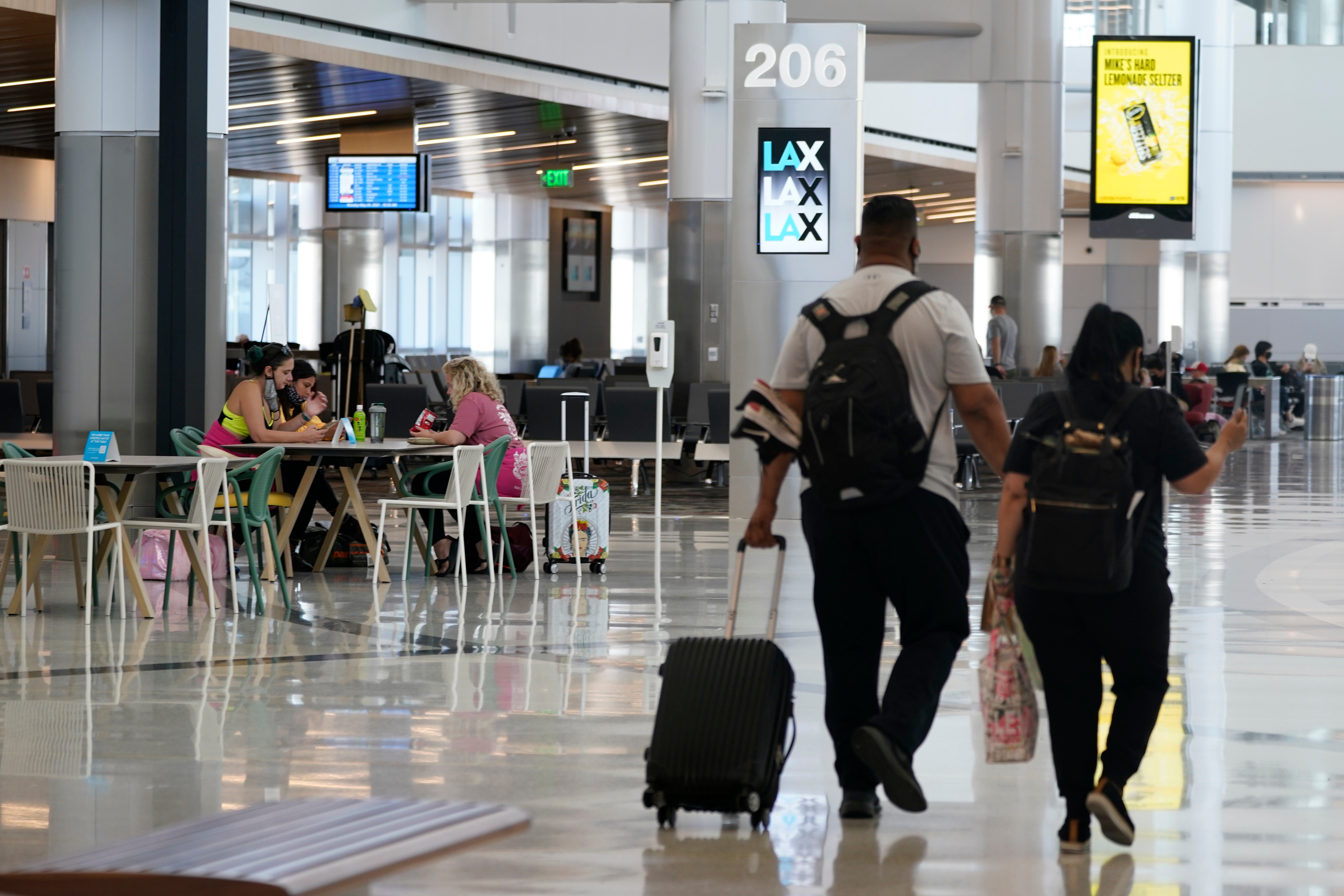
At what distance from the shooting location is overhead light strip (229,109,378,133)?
1789 centimetres

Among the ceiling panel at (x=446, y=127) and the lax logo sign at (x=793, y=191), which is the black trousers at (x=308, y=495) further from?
the ceiling panel at (x=446, y=127)

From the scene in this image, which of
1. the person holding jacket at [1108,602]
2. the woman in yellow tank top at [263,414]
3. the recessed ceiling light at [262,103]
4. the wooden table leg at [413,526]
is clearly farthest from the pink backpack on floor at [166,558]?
the recessed ceiling light at [262,103]

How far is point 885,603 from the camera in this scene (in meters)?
3.74

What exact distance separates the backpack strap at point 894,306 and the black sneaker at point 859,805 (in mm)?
1007

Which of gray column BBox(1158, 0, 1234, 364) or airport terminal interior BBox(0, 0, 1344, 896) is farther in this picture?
gray column BBox(1158, 0, 1234, 364)

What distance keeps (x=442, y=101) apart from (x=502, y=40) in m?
1.11

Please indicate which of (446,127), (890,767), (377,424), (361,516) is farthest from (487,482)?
(446,127)

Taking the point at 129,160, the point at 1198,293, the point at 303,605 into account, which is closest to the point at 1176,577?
the point at 303,605

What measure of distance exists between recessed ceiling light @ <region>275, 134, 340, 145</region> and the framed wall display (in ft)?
41.1

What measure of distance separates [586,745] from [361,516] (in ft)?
13.6

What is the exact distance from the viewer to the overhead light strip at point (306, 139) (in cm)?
2009

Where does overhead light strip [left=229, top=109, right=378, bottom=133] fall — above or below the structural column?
above

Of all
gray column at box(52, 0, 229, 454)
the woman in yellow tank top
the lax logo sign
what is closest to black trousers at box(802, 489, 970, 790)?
the woman in yellow tank top

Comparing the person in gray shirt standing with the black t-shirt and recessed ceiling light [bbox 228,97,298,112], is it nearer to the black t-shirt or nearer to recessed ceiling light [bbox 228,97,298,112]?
recessed ceiling light [bbox 228,97,298,112]
